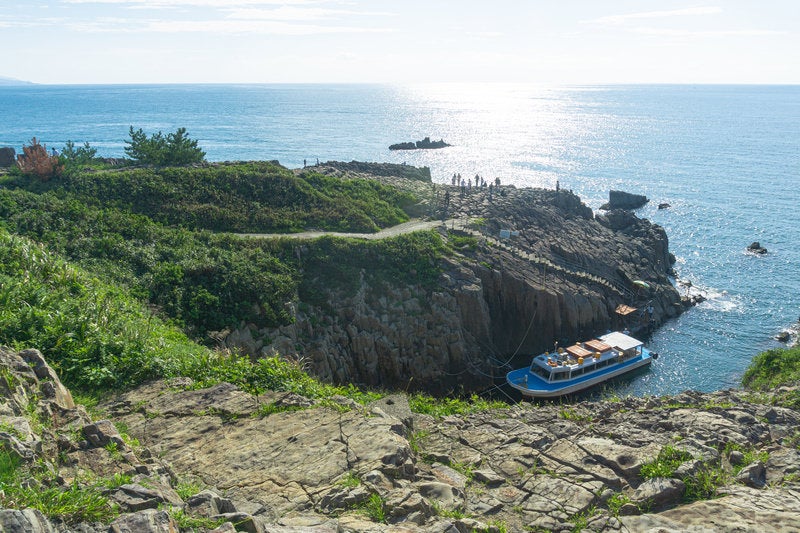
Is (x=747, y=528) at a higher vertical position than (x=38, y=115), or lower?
lower

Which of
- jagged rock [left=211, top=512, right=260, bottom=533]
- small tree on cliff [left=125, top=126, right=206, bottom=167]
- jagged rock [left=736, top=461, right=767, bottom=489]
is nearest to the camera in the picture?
→ jagged rock [left=211, top=512, right=260, bottom=533]

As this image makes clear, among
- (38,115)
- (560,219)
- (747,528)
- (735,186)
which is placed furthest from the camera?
(38,115)

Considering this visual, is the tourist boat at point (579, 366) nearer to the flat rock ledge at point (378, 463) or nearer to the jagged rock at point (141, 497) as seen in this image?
the flat rock ledge at point (378, 463)

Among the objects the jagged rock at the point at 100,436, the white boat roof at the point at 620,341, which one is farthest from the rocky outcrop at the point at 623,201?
the jagged rock at the point at 100,436

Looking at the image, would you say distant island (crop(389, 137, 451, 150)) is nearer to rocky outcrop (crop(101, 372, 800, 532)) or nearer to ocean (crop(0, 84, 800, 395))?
ocean (crop(0, 84, 800, 395))

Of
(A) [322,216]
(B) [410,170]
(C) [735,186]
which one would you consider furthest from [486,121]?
(A) [322,216]

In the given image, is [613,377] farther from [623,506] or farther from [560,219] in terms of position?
[623,506]

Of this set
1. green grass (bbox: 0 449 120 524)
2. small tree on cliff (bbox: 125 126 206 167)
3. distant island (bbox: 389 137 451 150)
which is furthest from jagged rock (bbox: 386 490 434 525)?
distant island (bbox: 389 137 451 150)
